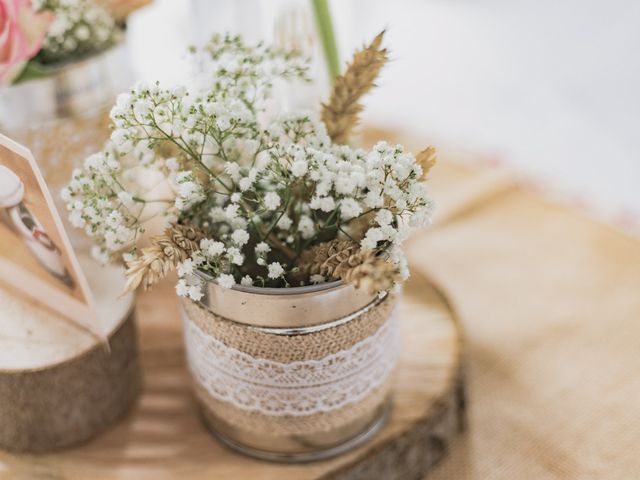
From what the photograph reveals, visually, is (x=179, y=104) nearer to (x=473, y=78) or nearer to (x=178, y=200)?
(x=178, y=200)

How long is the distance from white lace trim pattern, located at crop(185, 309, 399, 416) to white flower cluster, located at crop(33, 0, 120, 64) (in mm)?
325

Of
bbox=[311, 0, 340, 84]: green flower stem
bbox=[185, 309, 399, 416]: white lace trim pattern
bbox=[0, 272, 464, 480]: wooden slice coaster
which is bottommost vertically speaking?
bbox=[0, 272, 464, 480]: wooden slice coaster

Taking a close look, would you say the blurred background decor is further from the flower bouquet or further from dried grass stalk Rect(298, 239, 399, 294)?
dried grass stalk Rect(298, 239, 399, 294)

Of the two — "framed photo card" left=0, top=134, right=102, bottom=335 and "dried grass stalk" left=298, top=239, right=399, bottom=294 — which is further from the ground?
"dried grass stalk" left=298, top=239, right=399, bottom=294

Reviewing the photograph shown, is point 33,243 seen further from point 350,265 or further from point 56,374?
point 350,265

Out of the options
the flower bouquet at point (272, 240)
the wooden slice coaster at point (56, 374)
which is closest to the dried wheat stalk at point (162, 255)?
the flower bouquet at point (272, 240)

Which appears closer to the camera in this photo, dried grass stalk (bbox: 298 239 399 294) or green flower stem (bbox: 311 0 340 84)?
dried grass stalk (bbox: 298 239 399 294)

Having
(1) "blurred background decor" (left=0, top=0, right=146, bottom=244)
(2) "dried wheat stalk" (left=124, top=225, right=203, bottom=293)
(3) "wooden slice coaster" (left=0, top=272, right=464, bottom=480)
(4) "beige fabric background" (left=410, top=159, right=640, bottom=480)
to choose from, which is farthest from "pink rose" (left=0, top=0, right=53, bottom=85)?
(4) "beige fabric background" (left=410, top=159, right=640, bottom=480)

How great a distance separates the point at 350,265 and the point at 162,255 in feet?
0.43

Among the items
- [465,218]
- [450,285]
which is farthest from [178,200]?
[465,218]

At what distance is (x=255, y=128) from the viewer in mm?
589

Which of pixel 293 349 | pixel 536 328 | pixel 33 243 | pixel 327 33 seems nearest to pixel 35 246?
pixel 33 243

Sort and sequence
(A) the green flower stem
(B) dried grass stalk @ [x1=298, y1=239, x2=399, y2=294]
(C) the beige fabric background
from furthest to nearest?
(A) the green flower stem
(C) the beige fabric background
(B) dried grass stalk @ [x1=298, y1=239, x2=399, y2=294]

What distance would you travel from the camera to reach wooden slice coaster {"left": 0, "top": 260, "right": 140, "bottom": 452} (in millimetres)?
634
